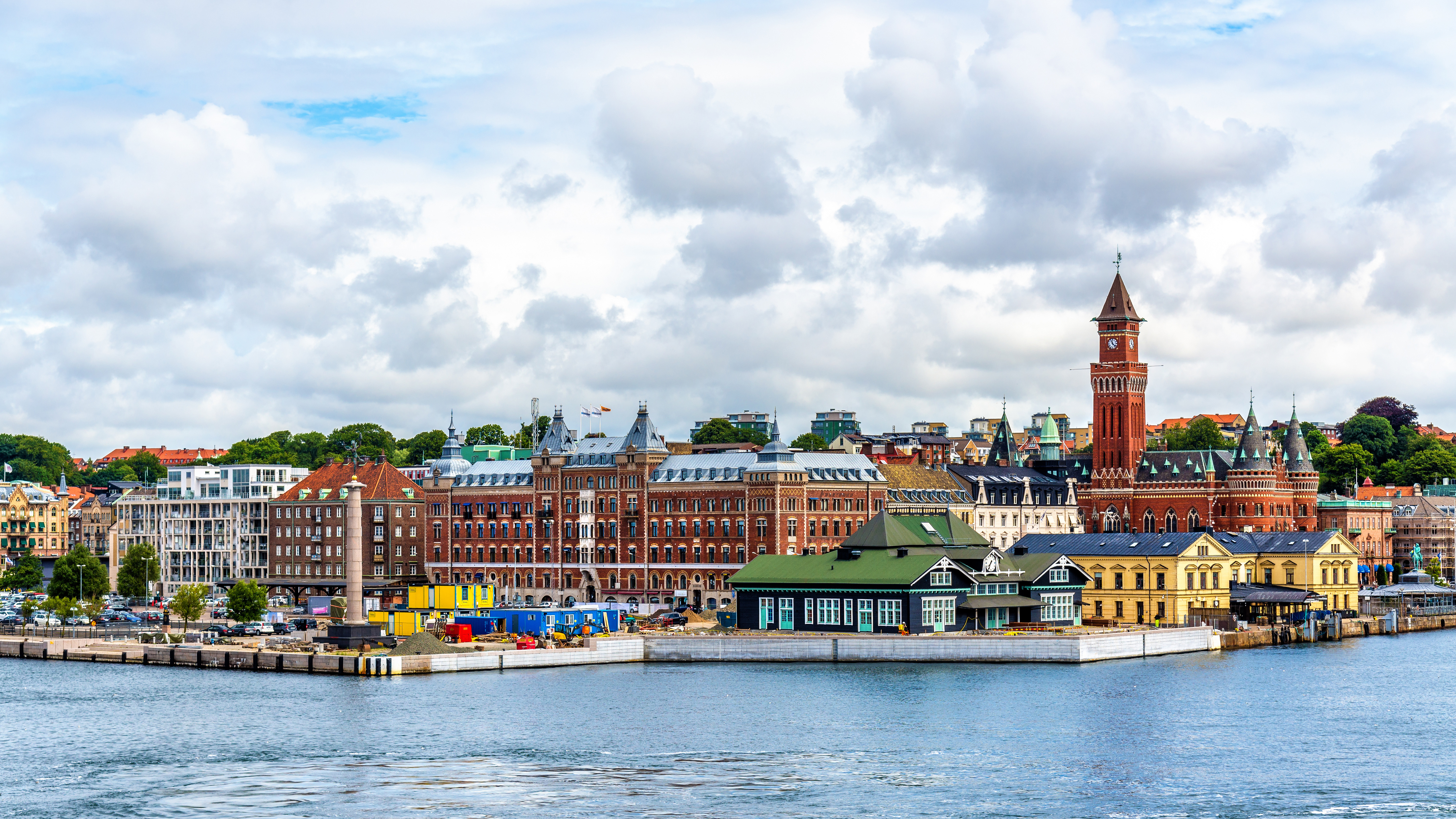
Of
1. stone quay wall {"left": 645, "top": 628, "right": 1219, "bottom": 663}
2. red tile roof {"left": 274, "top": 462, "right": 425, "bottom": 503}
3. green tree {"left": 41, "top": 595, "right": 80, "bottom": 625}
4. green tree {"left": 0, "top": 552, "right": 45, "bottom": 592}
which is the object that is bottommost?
stone quay wall {"left": 645, "top": 628, "right": 1219, "bottom": 663}

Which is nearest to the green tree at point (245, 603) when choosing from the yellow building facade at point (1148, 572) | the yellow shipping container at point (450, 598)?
the yellow shipping container at point (450, 598)

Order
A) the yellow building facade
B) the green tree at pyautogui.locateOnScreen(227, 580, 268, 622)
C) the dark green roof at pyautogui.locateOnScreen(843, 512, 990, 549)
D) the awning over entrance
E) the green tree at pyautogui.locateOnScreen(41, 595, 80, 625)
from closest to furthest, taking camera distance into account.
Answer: the awning over entrance < the dark green roof at pyautogui.locateOnScreen(843, 512, 990, 549) < the yellow building facade < the green tree at pyautogui.locateOnScreen(227, 580, 268, 622) < the green tree at pyautogui.locateOnScreen(41, 595, 80, 625)

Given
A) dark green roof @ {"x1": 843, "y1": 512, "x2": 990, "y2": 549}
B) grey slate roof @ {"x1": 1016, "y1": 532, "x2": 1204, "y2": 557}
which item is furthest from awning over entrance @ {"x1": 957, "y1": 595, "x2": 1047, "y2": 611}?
grey slate roof @ {"x1": 1016, "y1": 532, "x2": 1204, "y2": 557}

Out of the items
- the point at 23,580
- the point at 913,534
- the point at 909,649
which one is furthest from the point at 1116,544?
the point at 23,580

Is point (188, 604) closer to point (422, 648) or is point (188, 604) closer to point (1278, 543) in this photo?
point (422, 648)

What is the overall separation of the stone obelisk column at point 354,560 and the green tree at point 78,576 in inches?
1625

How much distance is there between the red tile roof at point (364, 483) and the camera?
183750 millimetres

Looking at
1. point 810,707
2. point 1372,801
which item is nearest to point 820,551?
point 810,707

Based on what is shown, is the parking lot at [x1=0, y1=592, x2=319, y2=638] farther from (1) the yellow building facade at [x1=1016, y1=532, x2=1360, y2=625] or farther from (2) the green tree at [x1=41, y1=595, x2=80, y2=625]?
(1) the yellow building facade at [x1=1016, y1=532, x2=1360, y2=625]

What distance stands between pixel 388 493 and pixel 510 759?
113m

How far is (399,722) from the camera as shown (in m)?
85.4

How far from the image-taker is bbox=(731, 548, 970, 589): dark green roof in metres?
118

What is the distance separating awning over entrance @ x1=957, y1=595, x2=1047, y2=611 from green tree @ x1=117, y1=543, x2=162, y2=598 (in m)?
85.1

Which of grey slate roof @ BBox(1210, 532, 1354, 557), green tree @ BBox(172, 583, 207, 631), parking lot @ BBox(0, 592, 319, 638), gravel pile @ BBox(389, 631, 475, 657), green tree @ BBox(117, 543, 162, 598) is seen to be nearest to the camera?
gravel pile @ BBox(389, 631, 475, 657)
